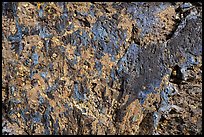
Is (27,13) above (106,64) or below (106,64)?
above

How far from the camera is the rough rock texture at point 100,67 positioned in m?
1.13

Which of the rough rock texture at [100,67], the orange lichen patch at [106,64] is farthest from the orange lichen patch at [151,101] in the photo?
the orange lichen patch at [106,64]

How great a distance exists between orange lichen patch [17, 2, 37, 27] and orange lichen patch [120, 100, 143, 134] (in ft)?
1.82

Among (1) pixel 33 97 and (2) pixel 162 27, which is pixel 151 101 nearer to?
(2) pixel 162 27

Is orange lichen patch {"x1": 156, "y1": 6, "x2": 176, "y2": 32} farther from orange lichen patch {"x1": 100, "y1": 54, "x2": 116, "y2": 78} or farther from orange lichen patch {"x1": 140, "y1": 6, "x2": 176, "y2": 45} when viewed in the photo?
orange lichen patch {"x1": 100, "y1": 54, "x2": 116, "y2": 78}

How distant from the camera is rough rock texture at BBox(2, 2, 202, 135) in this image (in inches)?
44.6

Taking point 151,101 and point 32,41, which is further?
point 151,101

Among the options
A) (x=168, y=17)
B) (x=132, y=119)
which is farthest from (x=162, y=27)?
(x=132, y=119)

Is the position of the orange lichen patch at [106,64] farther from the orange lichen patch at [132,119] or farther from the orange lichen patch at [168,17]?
the orange lichen patch at [168,17]

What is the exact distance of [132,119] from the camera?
1.30m

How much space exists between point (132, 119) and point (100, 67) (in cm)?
29

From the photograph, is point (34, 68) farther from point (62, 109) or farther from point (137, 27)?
point (137, 27)

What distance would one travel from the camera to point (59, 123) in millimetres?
1208

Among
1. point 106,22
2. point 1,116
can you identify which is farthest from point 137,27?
point 1,116
